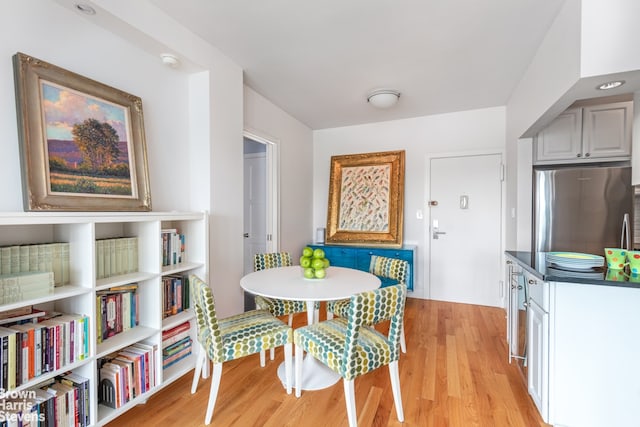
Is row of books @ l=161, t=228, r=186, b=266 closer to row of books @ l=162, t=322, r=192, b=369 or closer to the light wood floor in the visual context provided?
row of books @ l=162, t=322, r=192, b=369

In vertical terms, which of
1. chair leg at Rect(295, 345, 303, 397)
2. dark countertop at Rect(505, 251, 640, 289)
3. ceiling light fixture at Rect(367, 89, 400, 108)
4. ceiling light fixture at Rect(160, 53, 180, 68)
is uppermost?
ceiling light fixture at Rect(367, 89, 400, 108)

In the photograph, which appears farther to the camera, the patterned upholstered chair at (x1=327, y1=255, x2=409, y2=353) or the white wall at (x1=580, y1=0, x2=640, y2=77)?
the patterned upholstered chair at (x1=327, y1=255, x2=409, y2=353)

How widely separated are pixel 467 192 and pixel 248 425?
3.38m

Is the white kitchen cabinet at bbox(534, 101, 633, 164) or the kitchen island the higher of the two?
the white kitchen cabinet at bbox(534, 101, 633, 164)

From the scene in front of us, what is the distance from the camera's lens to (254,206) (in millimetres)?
4184

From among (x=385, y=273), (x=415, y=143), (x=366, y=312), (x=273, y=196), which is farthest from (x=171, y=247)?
(x=415, y=143)

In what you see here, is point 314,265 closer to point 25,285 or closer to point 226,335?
point 226,335

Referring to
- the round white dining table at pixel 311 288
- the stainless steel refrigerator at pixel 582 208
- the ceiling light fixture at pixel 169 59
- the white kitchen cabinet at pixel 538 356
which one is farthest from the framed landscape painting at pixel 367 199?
the ceiling light fixture at pixel 169 59

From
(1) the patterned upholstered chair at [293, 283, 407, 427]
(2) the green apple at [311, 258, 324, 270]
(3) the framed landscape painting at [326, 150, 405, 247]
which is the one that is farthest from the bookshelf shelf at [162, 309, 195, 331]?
(3) the framed landscape painting at [326, 150, 405, 247]

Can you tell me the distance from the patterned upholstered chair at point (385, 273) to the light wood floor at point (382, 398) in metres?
0.39

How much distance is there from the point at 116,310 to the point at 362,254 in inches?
103

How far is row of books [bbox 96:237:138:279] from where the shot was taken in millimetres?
1699

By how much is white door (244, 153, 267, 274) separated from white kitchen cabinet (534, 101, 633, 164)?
10.4 ft

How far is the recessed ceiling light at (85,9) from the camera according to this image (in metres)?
1.60
